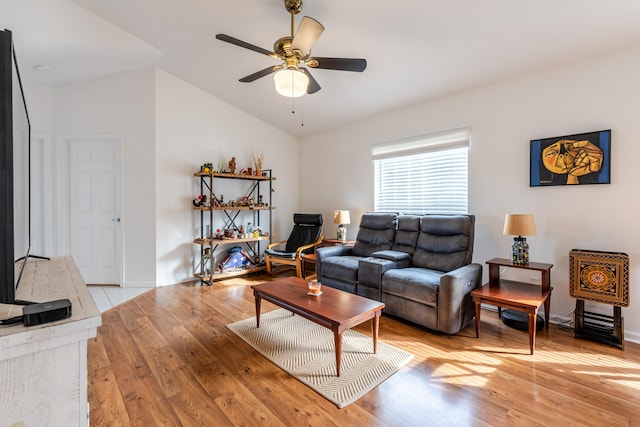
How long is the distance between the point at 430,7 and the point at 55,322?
9.81 feet

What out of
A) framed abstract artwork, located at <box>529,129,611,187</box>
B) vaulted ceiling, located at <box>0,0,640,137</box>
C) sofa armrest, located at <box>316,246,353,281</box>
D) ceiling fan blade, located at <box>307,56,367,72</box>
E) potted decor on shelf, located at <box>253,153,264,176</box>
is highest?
vaulted ceiling, located at <box>0,0,640,137</box>

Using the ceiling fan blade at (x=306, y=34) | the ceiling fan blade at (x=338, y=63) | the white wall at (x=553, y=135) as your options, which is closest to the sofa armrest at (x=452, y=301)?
the white wall at (x=553, y=135)

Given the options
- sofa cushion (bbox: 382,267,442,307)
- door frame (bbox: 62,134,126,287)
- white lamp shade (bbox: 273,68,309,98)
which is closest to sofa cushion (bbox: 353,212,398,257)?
sofa cushion (bbox: 382,267,442,307)

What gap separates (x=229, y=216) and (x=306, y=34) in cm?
346

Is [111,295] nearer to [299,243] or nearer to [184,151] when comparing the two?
[184,151]

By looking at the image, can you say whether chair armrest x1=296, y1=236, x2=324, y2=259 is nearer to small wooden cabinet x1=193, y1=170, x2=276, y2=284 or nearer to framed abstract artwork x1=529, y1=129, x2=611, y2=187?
small wooden cabinet x1=193, y1=170, x2=276, y2=284

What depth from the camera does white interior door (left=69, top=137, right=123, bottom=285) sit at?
4109 mm

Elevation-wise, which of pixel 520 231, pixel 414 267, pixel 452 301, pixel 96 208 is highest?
pixel 96 208

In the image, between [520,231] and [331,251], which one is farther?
[331,251]

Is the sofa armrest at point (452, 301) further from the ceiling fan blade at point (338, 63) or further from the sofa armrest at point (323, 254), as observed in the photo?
the ceiling fan blade at point (338, 63)

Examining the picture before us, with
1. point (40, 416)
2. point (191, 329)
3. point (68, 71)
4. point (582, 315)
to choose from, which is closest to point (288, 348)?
point (191, 329)

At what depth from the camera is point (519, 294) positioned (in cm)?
261

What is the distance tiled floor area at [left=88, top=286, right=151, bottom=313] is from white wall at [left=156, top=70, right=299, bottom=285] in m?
0.38

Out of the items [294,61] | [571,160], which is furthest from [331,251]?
[571,160]
